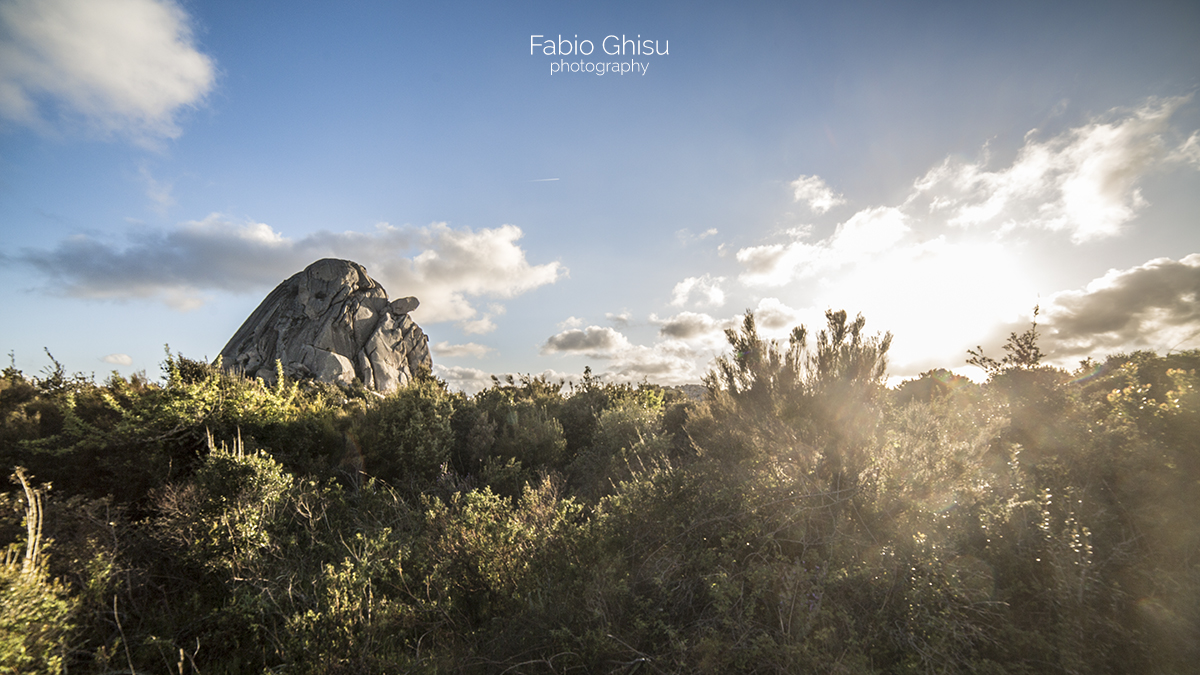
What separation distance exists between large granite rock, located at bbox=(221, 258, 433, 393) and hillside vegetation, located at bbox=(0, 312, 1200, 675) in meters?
36.7

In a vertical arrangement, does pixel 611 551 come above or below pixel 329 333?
below

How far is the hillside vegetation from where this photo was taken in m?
3.19

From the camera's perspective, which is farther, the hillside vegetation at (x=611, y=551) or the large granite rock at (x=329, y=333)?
the large granite rock at (x=329, y=333)

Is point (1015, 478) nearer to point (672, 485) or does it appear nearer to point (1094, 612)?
point (1094, 612)

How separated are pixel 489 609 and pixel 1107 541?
5.56 metres

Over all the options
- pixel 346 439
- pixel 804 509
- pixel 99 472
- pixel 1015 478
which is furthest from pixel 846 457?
pixel 99 472

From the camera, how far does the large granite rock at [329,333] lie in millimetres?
40750

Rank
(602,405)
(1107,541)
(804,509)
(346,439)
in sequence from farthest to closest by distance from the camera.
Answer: (602,405)
(346,439)
(804,509)
(1107,541)

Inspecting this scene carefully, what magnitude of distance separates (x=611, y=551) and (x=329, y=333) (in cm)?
4668

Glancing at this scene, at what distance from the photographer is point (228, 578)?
4.09m

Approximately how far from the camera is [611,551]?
4430 mm

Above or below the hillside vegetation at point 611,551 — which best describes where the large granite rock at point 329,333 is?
above

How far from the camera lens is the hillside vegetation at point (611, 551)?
3.19 meters

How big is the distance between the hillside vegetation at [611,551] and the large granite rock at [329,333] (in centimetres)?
3667
